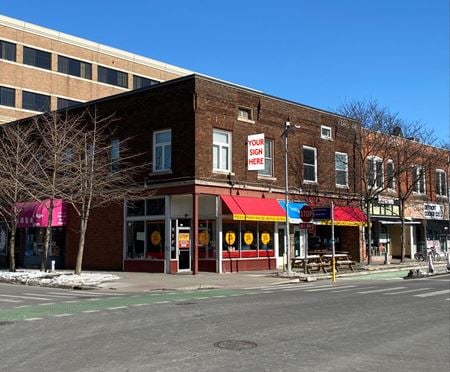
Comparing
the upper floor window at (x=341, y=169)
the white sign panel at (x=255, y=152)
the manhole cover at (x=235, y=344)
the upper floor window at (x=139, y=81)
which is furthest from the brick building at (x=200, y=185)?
the upper floor window at (x=139, y=81)

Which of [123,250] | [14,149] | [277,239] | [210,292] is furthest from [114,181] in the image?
[210,292]

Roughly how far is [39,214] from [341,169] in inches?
676

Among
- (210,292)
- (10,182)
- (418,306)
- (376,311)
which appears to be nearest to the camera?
(376,311)

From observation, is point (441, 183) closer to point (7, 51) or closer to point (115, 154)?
point (115, 154)

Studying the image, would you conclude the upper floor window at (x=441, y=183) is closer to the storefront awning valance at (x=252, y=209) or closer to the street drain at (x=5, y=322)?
the storefront awning valance at (x=252, y=209)

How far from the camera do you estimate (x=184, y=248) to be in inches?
1033

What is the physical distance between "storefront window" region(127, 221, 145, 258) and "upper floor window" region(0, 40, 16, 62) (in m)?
31.0

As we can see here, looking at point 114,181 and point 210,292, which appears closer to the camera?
point 210,292

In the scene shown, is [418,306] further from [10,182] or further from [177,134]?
[10,182]

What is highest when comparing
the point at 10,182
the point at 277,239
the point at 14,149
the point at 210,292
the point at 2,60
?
the point at 2,60

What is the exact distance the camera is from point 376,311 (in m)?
12.3

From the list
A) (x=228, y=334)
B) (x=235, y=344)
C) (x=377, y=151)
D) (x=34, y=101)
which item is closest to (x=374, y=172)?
(x=377, y=151)

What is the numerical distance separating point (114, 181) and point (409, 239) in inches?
917

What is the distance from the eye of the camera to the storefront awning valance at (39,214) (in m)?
29.5
